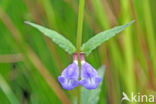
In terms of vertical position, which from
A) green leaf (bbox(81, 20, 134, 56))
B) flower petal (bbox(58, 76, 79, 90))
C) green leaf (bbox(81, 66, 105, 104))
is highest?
green leaf (bbox(81, 20, 134, 56))

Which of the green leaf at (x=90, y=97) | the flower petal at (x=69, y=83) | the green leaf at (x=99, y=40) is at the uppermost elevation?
the green leaf at (x=99, y=40)

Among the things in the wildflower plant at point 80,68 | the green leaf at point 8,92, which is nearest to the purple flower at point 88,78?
the wildflower plant at point 80,68

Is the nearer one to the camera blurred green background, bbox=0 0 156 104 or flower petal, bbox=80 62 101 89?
→ flower petal, bbox=80 62 101 89

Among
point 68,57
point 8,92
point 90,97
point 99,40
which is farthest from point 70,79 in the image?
point 68,57

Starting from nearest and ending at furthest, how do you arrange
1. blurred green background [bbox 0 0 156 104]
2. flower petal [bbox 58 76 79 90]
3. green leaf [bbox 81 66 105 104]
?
flower petal [bbox 58 76 79 90], green leaf [bbox 81 66 105 104], blurred green background [bbox 0 0 156 104]

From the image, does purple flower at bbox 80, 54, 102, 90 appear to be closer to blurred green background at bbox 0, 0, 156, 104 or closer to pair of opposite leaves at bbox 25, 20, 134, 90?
pair of opposite leaves at bbox 25, 20, 134, 90

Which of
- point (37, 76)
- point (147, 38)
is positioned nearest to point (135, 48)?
point (147, 38)

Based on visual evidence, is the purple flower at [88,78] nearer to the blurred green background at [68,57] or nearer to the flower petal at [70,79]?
the flower petal at [70,79]

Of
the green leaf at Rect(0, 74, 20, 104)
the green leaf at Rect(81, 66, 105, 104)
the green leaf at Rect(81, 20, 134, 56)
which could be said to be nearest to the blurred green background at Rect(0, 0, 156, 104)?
the green leaf at Rect(0, 74, 20, 104)

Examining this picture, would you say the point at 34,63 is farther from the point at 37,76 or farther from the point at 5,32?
the point at 5,32
